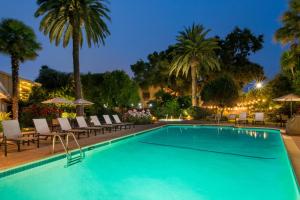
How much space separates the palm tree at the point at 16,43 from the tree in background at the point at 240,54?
24.9m

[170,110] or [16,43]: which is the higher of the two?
[16,43]

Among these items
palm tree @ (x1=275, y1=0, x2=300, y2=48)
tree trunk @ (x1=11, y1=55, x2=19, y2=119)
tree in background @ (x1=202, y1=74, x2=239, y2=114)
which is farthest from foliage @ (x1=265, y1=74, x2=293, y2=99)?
tree trunk @ (x1=11, y1=55, x2=19, y2=119)

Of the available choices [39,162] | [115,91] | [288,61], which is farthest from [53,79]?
[39,162]

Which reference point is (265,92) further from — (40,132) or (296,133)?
(40,132)

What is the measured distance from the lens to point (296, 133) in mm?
11773

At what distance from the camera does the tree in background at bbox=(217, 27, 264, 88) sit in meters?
35.9

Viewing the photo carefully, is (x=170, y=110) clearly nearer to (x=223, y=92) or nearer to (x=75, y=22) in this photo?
(x=223, y=92)

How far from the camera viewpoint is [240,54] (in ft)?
120

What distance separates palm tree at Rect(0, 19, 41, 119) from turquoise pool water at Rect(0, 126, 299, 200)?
11.9 metres

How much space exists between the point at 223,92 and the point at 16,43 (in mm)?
18777

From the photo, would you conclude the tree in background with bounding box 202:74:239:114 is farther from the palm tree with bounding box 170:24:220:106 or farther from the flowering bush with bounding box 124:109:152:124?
the flowering bush with bounding box 124:109:152:124

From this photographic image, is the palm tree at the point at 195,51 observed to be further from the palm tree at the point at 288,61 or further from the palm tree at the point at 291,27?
the palm tree at the point at 291,27

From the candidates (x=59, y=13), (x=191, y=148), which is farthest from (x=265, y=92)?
(x=59, y=13)

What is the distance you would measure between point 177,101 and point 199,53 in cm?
580
